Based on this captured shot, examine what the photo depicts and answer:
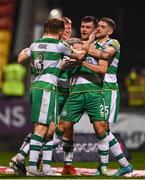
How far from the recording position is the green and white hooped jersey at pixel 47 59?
12859 millimetres

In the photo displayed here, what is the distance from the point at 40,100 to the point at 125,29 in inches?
985

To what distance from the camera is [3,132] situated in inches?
810

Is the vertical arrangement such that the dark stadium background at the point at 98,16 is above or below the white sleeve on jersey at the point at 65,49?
below

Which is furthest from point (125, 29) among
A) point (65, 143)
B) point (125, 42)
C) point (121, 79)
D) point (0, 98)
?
point (65, 143)

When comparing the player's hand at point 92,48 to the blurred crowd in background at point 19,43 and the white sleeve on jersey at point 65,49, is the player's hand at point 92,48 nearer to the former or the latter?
the white sleeve on jersey at point 65,49

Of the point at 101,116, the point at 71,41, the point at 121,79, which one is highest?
the point at 71,41

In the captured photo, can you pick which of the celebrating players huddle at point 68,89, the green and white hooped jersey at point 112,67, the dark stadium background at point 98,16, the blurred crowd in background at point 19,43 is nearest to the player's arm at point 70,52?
the celebrating players huddle at point 68,89

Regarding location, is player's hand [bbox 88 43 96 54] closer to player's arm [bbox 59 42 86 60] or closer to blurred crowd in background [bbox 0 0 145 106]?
player's arm [bbox 59 42 86 60]

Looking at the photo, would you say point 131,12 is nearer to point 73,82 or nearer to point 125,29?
point 125,29

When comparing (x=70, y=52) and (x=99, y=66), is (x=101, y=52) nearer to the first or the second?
(x=99, y=66)

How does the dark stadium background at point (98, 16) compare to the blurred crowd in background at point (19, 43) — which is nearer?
the blurred crowd in background at point (19, 43)

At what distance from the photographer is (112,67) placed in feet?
45.3

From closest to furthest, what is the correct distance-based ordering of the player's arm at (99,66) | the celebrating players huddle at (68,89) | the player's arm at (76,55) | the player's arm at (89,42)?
1. the celebrating players huddle at (68,89)
2. the player's arm at (76,55)
3. the player's arm at (89,42)
4. the player's arm at (99,66)

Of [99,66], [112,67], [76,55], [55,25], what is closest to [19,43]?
[112,67]
